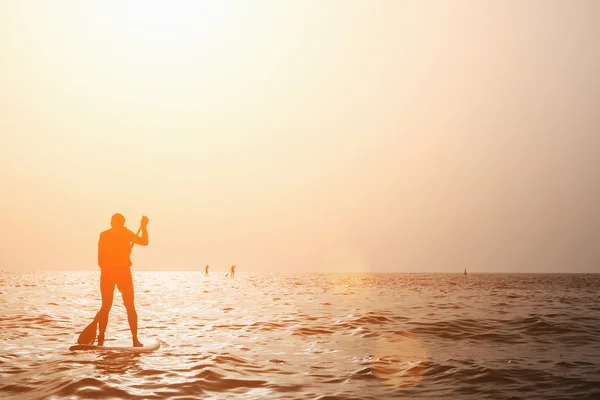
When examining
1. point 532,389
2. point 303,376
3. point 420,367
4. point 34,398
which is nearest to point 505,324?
point 420,367

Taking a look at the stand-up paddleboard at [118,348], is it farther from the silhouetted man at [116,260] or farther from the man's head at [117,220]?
the man's head at [117,220]

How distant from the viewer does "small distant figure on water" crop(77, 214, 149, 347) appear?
11867 mm

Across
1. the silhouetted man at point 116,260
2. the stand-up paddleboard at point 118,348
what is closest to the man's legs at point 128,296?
the silhouetted man at point 116,260

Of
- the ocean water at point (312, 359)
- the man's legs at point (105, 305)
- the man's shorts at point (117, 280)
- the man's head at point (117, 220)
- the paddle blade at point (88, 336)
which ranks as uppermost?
the man's head at point (117, 220)

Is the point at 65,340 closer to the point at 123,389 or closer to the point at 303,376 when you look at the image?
the point at 123,389

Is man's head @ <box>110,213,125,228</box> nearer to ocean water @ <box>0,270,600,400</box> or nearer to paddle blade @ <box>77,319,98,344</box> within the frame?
paddle blade @ <box>77,319,98,344</box>

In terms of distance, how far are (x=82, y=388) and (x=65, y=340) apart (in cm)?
600

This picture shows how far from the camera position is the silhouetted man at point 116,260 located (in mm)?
11906

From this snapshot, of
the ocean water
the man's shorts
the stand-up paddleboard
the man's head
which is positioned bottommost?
the ocean water

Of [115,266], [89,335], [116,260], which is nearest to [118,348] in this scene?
[89,335]

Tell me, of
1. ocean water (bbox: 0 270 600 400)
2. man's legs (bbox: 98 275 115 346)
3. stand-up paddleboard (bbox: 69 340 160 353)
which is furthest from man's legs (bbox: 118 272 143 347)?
ocean water (bbox: 0 270 600 400)

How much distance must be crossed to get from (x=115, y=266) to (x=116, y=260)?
0.15 m

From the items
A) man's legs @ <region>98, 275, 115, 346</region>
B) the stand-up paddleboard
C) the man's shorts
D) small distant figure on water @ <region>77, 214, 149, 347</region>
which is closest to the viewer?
the stand-up paddleboard

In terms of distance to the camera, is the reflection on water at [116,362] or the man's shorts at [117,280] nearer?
the reflection on water at [116,362]
